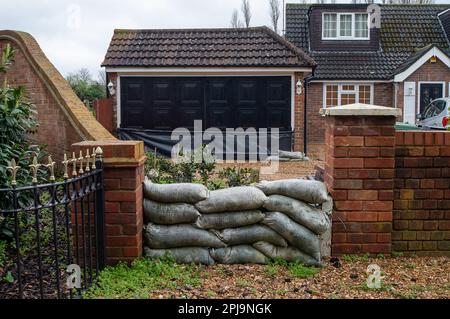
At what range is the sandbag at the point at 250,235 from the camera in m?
4.50

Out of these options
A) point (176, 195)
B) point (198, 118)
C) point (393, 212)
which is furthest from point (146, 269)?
point (198, 118)

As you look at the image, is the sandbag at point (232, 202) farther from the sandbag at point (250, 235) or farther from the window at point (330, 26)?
the window at point (330, 26)

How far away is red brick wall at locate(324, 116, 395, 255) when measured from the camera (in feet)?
14.9

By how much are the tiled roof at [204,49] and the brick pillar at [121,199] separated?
425 inches

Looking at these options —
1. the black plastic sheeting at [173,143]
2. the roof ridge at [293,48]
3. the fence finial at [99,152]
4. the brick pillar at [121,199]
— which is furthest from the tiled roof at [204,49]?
the fence finial at [99,152]

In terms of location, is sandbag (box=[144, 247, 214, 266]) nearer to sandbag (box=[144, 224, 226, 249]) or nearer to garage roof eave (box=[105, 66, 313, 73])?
sandbag (box=[144, 224, 226, 249])

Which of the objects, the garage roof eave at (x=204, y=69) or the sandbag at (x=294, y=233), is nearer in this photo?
the sandbag at (x=294, y=233)

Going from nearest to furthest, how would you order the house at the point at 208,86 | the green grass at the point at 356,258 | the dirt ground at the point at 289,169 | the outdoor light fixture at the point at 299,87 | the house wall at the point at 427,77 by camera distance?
1. the green grass at the point at 356,258
2. the dirt ground at the point at 289,169
3. the outdoor light fixture at the point at 299,87
4. the house at the point at 208,86
5. the house wall at the point at 427,77

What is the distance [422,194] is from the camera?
471 cm

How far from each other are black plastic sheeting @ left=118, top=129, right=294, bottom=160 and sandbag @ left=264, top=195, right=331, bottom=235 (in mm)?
9611

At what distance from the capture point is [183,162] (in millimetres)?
7824

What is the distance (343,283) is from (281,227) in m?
0.71

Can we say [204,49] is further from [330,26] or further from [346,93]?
[330,26]

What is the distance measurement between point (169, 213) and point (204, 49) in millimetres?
11669
